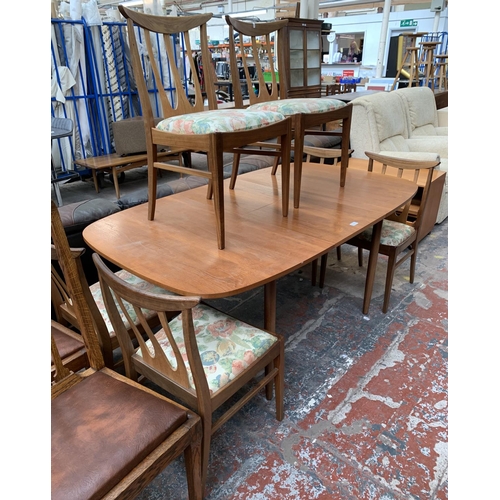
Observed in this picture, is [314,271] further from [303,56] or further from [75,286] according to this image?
[303,56]

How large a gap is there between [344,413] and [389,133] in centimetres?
297

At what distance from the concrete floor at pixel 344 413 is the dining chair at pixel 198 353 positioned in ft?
0.70

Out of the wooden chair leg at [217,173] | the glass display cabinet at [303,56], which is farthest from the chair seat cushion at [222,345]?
the glass display cabinet at [303,56]

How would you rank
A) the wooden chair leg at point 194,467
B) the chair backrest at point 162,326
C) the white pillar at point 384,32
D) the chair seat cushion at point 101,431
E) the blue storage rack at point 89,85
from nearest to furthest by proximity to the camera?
the chair seat cushion at point 101,431, the chair backrest at point 162,326, the wooden chair leg at point 194,467, the blue storage rack at point 89,85, the white pillar at point 384,32

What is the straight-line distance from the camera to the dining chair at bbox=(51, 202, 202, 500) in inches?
32.8

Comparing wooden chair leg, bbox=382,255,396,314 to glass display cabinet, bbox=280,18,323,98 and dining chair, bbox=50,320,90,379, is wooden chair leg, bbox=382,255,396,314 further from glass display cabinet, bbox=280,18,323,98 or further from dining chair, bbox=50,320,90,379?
glass display cabinet, bbox=280,18,323,98

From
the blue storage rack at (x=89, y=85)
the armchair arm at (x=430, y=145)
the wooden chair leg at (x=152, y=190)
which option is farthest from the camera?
the blue storage rack at (x=89, y=85)

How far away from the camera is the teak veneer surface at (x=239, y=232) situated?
124cm

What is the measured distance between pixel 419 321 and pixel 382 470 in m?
1.04

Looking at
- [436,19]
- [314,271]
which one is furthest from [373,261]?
[436,19]

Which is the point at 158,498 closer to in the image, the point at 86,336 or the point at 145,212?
the point at 86,336

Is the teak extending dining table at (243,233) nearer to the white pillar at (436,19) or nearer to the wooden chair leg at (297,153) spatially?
the wooden chair leg at (297,153)

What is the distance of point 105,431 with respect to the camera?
3.01 feet

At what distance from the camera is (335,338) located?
2012 mm
